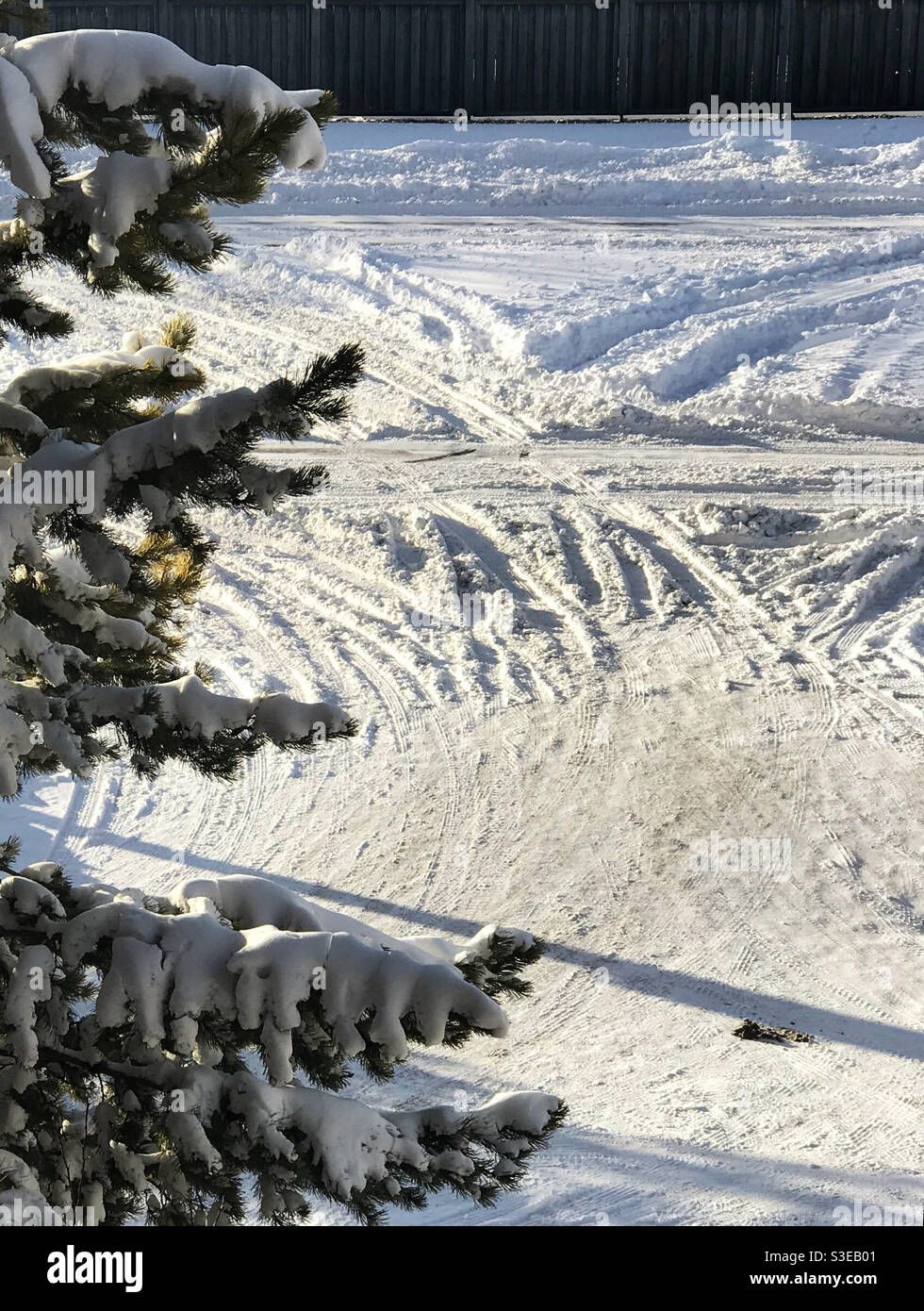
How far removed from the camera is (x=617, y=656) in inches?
405

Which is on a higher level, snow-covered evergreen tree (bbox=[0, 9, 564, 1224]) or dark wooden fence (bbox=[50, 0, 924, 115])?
dark wooden fence (bbox=[50, 0, 924, 115])

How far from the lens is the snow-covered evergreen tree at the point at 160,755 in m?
3.12

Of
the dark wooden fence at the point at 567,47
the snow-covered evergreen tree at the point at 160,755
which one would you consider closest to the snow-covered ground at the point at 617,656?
the snow-covered evergreen tree at the point at 160,755

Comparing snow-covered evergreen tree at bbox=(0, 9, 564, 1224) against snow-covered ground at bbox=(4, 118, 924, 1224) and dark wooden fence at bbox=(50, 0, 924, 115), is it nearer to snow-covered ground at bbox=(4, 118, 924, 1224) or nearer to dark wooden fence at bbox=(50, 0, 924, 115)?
snow-covered ground at bbox=(4, 118, 924, 1224)

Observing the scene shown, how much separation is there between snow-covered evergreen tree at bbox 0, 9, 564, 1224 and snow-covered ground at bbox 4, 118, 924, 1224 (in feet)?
7.69

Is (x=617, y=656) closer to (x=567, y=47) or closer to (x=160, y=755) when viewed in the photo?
(x=160, y=755)

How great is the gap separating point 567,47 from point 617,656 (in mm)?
14401

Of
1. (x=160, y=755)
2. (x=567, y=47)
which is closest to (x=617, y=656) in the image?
(x=160, y=755)

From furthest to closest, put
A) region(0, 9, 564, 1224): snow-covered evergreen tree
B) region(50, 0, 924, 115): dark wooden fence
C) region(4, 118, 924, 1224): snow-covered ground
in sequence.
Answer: region(50, 0, 924, 115): dark wooden fence, region(4, 118, 924, 1224): snow-covered ground, region(0, 9, 564, 1224): snow-covered evergreen tree

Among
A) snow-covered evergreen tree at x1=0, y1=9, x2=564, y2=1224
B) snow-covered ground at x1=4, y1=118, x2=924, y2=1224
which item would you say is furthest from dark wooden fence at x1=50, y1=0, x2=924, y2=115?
snow-covered evergreen tree at x1=0, y1=9, x2=564, y2=1224

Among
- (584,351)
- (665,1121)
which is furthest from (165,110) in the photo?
(584,351)

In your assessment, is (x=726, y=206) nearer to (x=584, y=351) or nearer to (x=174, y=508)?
(x=584, y=351)

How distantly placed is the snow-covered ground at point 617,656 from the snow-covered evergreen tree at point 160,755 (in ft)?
7.69

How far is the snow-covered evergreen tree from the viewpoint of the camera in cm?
312
